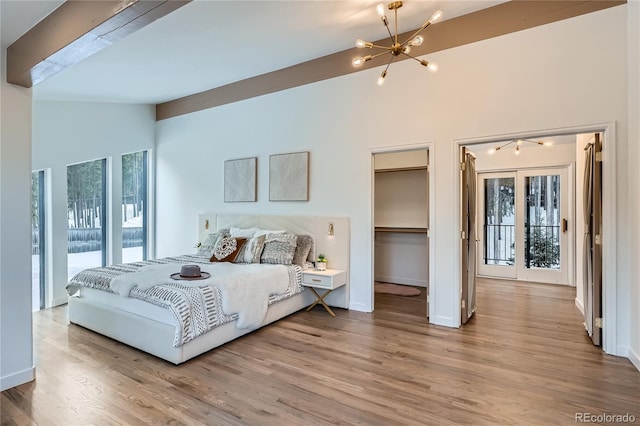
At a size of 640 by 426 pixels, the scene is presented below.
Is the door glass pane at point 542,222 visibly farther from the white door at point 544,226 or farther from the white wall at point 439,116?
the white wall at point 439,116

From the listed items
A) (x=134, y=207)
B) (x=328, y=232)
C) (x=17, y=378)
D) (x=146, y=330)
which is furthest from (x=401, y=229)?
(x=17, y=378)

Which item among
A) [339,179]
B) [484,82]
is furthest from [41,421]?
[484,82]

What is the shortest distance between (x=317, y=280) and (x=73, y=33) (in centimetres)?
326

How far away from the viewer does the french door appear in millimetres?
5965

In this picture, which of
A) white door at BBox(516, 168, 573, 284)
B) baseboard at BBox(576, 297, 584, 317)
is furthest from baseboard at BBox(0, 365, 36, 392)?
white door at BBox(516, 168, 573, 284)

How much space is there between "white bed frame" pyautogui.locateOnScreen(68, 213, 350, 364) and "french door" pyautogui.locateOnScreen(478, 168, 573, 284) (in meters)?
3.72

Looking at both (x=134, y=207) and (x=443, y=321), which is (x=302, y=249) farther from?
(x=134, y=207)

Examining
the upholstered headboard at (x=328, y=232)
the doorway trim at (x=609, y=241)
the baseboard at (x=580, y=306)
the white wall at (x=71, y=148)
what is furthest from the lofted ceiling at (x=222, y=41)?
the baseboard at (x=580, y=306)

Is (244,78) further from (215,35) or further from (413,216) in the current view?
(413,216)

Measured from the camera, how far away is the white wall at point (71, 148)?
184 inches

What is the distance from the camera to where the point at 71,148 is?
501 centimetres

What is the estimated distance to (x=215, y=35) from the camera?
369 centimetres

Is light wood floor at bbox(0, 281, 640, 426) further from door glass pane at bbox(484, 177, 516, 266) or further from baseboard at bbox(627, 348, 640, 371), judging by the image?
door glass pane at bbox(484, 177, 516, 266)

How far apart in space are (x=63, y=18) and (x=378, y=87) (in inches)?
126
